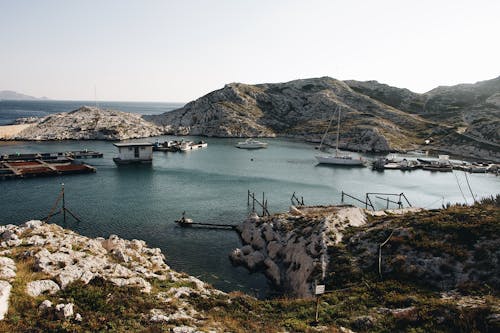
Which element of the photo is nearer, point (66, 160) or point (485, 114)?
point (66, 160)

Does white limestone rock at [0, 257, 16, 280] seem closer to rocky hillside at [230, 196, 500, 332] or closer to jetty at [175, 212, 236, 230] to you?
rocky hillside at [230, 196, 500, 332]

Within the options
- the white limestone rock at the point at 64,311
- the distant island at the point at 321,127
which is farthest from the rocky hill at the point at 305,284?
the distant island at the point at 321,127

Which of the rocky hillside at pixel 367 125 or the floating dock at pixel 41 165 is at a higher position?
the rocky hillside at pixel 367 125

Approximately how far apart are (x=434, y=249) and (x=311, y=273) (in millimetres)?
10157

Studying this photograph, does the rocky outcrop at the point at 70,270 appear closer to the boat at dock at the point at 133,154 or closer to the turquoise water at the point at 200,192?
the turquoise water at the point at 200,192

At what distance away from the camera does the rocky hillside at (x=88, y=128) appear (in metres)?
147

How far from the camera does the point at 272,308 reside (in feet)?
77.8

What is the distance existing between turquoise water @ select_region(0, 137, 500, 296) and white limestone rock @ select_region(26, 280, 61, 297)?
16.2 meters

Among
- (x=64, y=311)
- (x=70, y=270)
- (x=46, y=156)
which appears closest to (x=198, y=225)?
(x=70, y=270)

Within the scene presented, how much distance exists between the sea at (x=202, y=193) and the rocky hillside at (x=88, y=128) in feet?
83.2

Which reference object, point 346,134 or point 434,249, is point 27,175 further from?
point 346,134

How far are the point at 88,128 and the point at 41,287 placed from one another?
486ft

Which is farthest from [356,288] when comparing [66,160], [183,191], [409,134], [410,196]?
[409,134]

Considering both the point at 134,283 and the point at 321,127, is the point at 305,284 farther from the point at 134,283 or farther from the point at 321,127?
the point at 321,127
